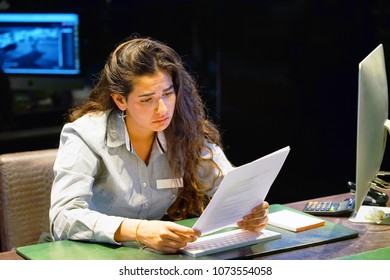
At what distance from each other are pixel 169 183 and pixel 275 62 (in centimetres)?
271

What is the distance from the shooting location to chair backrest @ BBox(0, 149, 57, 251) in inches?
107

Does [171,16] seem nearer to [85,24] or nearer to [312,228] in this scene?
[85,24]

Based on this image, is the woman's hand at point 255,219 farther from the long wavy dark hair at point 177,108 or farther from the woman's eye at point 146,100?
the woman's eye at point 146,100

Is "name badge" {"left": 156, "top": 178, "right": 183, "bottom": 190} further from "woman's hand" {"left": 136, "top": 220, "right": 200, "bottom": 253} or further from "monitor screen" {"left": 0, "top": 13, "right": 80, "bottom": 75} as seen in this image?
"monitor screen" {"left": 0, "top": 13, "right": 80, "bottom": 75}

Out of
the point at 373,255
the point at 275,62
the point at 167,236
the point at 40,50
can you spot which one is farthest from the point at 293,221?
the point at 275,62

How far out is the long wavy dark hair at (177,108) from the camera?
8.28 feet

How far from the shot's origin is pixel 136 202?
2602mm

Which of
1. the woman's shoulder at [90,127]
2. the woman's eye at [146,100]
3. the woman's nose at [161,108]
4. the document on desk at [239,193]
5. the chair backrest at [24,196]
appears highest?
the woman's eye at [146,100]

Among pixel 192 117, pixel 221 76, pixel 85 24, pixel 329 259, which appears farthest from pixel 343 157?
pixel 329 259

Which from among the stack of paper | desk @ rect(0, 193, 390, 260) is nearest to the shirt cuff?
desk @ rect(0, 193, 390, 260)

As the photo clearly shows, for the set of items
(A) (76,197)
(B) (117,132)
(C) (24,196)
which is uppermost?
(B) (117,132)

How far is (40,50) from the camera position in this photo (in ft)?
14.8

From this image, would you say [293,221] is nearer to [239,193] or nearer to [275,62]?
[239,193]

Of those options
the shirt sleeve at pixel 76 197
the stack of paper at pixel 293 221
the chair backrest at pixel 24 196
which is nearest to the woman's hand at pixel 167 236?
the shirt sleeve at pixel 76 197
